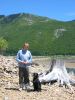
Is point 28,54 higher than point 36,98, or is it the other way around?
point 28,54

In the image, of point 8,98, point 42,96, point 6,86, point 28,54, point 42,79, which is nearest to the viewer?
point 8,98

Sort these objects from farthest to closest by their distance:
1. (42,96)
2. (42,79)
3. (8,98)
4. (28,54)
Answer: (42,79)
(28,54)
(42,96)
(8,98)

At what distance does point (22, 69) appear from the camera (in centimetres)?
1895

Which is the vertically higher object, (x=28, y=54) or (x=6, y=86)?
(x=28, y=54)

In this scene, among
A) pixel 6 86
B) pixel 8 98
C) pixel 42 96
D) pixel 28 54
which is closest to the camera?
pixel 8 98

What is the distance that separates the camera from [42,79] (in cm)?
2156

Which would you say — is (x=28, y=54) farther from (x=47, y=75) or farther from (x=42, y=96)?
(x=47, y=75)

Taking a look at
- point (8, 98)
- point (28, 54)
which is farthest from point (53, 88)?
point (8, 98)

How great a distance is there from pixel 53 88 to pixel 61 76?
2.05 m

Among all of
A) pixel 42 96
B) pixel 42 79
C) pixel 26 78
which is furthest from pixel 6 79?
pixel 42 96

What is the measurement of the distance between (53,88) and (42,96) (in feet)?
9.36

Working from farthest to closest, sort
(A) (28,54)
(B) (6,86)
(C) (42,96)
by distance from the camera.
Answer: (B) (6,86) → (A) (28,54) → (C) (42,96)

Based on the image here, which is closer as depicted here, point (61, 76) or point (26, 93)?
point (26, 93)

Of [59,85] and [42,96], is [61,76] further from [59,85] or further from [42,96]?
[42,96]
